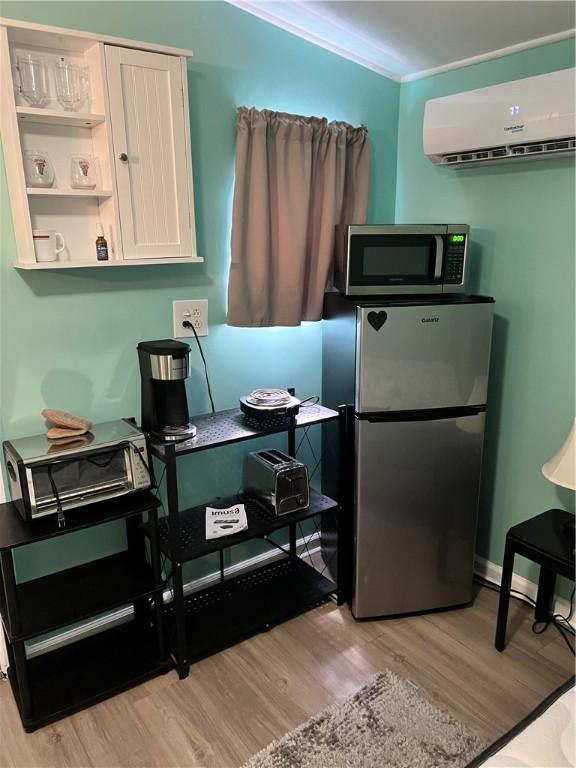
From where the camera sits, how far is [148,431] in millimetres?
2055

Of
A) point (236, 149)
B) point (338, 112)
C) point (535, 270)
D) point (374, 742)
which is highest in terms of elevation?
point (338, 112)

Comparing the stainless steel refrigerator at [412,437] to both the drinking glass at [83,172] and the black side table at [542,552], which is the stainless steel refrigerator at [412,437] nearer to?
the black side table at [542,552]

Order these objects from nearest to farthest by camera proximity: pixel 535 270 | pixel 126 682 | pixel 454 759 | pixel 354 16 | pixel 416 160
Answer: pixel 454 759, pixel 126 682, pixel 354 16, pixel 535 270, pixel 416 160

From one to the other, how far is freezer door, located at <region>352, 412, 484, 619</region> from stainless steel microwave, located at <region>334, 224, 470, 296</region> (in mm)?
545

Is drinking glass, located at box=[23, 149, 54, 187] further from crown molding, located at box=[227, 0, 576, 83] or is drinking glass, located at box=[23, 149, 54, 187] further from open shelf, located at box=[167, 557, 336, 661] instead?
open shelf, located at box=[167, 557, 336, 661]

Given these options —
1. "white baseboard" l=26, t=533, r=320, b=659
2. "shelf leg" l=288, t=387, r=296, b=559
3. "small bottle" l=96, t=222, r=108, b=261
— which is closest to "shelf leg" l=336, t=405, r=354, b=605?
"shelf leg" l=288, t=387, r=296, b=559

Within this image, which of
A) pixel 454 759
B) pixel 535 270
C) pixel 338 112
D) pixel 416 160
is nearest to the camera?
pixel 454 759

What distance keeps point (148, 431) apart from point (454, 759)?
1465mm

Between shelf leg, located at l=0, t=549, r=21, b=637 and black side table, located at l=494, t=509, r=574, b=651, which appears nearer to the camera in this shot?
shelf leg, located at l=0, t=549, r=21, b=637

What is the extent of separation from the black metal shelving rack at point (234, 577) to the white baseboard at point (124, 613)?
0.17ft

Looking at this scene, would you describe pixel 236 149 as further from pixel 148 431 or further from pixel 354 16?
pixel 148 431

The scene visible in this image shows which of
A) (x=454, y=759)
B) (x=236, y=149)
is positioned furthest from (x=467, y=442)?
(x=236, y=149)

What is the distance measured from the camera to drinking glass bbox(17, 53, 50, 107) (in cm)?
170

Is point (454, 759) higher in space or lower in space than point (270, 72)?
lower
